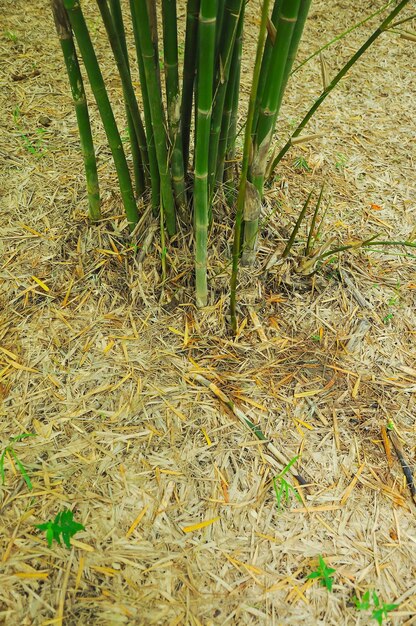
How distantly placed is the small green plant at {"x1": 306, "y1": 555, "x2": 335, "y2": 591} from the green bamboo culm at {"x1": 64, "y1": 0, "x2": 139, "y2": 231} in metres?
0.90

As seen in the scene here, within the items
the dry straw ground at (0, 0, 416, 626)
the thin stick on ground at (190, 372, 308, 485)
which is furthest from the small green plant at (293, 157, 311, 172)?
the thin stick on ground at (190, 372, 308, 485)

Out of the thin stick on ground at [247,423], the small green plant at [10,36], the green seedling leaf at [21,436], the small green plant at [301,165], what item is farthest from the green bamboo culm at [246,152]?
the small green plant at [10,36]

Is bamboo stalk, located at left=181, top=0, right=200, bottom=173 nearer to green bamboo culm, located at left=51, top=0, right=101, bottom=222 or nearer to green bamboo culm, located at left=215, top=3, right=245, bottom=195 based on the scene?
green bamboo culm, located at left=215, top=3, right=245, bottom=195

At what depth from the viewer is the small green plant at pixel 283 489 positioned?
0.99 meters

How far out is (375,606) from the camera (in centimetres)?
87

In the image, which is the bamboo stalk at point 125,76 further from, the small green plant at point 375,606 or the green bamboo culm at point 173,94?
the small green plant at point 375,606

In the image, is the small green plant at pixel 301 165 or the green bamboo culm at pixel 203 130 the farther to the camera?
the small green plant at pixel 301 165

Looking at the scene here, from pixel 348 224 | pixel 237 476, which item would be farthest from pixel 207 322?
pixel 348 224

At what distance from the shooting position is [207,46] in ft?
2.70

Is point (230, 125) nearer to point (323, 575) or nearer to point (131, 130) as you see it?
point (131, 130)

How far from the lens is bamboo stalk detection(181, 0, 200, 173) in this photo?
0.91 meters

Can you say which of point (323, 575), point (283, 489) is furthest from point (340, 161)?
point (323, 575)

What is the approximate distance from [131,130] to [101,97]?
0.12m

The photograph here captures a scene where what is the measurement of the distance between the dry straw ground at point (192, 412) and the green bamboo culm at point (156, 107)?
17cm
